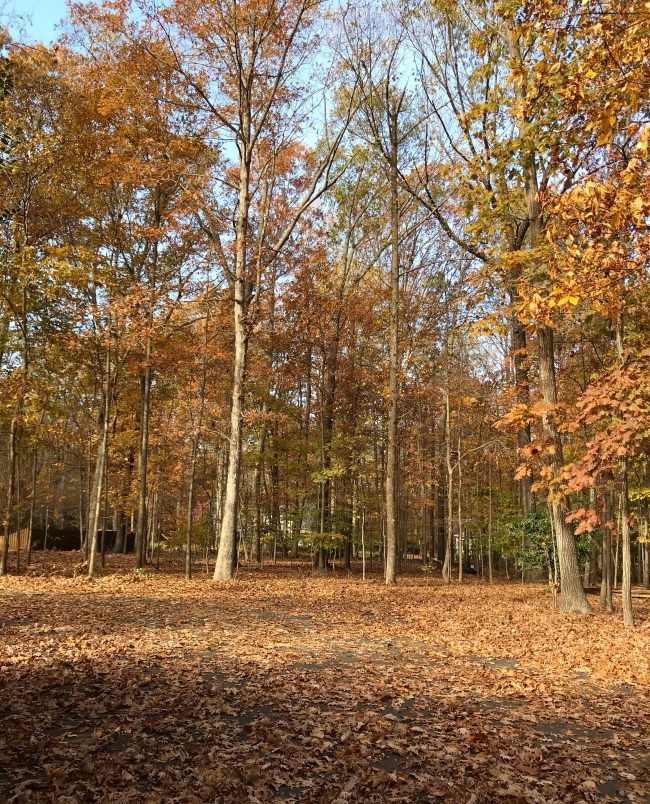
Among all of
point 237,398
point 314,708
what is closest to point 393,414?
point 237,398

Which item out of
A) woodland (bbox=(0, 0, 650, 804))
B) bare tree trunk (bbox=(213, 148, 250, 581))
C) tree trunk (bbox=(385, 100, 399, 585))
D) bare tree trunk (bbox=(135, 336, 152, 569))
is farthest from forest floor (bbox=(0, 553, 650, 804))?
bare tree trunk (bbox=(135, 336, 152, 569))

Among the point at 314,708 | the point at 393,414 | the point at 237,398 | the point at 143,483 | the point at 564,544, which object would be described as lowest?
the point at 314,708

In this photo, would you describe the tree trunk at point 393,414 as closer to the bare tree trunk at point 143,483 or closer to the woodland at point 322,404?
the woodland at point 322,404

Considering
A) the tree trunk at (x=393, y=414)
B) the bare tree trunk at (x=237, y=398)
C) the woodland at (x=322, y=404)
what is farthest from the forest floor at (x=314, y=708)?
the tree trunk at (x=393, y=414)

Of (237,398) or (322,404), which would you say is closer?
(237,398)

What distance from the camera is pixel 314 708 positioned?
5277 mm

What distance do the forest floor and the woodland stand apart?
4 centimetres

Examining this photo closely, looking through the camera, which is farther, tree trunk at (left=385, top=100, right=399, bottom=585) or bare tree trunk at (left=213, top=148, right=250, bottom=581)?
tree trunk at (left=385, top=100, right=399, bottom=585)

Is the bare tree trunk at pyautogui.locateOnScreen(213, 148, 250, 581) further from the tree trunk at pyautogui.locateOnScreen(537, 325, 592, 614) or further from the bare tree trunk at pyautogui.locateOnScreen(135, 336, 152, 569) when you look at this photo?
the tree trunk at pyautogui.locateOnScreen(537, 325, 592, 614)

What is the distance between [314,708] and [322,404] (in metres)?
17.5

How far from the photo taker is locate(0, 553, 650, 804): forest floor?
12.5 ft

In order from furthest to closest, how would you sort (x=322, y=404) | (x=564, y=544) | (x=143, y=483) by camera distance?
(x=322, y=404) < (x=143, y=483) < (x=564, y=544)

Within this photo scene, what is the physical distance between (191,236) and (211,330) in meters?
3.37

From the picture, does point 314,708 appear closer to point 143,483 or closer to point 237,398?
point 237,398
